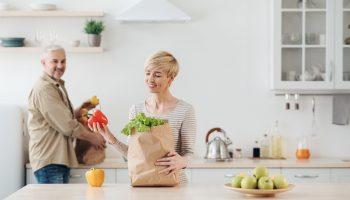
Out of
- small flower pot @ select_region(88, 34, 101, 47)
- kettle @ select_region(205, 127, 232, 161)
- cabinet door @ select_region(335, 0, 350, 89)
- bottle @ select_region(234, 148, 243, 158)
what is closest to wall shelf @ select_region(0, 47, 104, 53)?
small flower pot @ select_region(88, 34, 101, 47)

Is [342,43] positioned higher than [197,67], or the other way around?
[342,43]

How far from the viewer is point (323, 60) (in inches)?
209

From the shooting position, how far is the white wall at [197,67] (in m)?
5.49

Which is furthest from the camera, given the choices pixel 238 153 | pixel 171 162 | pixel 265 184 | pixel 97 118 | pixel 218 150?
pixel 238 153

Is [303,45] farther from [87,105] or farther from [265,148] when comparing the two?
[87,105]

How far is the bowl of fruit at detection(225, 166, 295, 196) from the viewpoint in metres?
3.05

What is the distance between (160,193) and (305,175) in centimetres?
219

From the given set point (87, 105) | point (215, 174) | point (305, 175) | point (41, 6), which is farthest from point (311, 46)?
point (41, 6)

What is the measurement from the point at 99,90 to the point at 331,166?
1966 millimetres

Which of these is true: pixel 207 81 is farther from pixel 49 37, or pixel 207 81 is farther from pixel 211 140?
pixel 49 37

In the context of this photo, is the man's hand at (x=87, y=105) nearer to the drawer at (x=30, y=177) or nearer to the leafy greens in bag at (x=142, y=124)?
the drawer at (x=30, y=177)

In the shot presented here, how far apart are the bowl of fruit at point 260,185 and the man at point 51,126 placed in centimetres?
201

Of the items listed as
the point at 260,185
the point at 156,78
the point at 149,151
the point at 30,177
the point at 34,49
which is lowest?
the point at 30,177

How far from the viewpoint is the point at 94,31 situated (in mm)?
5289
